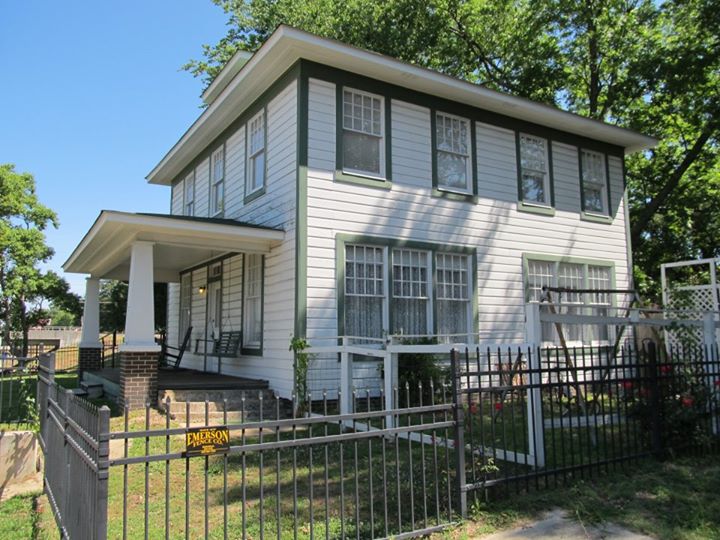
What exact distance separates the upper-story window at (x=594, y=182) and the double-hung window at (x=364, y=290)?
6.62 m

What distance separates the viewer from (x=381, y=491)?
17.8ft

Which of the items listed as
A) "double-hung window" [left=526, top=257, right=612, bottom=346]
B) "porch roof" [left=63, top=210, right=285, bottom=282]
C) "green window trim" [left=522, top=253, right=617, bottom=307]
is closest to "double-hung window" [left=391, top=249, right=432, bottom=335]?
"porch roof" [left=63, top=210, right=285, bottom=282]

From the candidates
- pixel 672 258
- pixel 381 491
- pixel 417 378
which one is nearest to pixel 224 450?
pixel 381 491

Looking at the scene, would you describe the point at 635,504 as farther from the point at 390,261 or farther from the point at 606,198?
the point at 606,198

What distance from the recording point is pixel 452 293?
12.0 metres

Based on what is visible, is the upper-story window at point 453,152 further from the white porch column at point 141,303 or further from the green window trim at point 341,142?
the white porch column at point 141,303

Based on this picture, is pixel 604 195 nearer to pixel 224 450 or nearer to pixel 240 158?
pixel 240 158

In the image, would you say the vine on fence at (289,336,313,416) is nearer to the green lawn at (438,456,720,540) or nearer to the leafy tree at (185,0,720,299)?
the green lawn at (438,456,720,540)

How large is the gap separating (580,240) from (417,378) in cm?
693

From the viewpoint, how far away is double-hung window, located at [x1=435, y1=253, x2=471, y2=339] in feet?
38.8

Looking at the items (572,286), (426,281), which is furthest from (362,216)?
(572,286)

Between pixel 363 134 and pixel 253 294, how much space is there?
4.01 metres

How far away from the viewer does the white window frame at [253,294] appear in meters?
11.6

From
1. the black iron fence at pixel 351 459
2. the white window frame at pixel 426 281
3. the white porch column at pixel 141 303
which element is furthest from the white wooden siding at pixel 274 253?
the black iron fence at pixel 351 459
